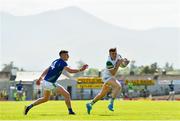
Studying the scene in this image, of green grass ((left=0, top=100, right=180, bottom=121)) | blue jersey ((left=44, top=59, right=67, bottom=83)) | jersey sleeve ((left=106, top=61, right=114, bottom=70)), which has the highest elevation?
jersey sleeve ((left=106, top=61, right=114, bottom=70))

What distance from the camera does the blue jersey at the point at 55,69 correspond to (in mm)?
19250

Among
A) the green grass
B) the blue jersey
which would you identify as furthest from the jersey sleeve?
the blue jersey

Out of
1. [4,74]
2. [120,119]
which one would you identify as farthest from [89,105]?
[4,74]

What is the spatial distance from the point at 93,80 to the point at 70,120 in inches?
2797

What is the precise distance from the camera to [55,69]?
19297 mm

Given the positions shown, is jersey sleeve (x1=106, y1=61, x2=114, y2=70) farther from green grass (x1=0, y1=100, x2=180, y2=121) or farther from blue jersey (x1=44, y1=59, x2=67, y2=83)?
blue jersey (x1=44, y1=59, x2=67, y2=83)

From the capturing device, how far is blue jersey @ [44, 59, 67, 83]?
19250 mm

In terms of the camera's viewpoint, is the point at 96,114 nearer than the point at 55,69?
No

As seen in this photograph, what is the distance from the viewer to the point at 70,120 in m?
16.7

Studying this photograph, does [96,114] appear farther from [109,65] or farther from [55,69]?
[55,69]

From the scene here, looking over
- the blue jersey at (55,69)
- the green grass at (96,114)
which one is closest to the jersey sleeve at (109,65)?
the green grass at (96,114)

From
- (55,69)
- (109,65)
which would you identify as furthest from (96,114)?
(55,69)

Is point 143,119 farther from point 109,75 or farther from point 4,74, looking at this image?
point 4,74

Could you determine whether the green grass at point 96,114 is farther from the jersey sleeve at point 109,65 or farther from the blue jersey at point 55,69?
the jersey sleeve at point 109,65
